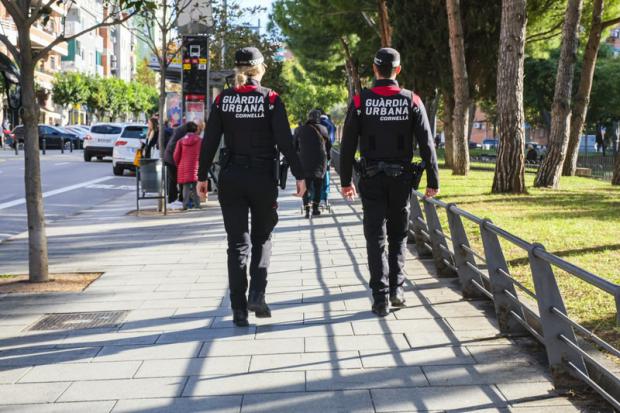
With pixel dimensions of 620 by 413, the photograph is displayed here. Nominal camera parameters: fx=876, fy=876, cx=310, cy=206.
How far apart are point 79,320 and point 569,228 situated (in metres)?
6.57

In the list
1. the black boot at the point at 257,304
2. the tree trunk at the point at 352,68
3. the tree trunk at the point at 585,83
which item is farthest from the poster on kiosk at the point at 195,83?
the tree trunk at the point at 352,68

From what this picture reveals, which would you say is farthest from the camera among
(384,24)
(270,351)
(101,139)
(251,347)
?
(101,139)

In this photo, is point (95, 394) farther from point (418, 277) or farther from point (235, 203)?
point (418, 277)

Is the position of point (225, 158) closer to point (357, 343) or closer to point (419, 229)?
point (357, 343)

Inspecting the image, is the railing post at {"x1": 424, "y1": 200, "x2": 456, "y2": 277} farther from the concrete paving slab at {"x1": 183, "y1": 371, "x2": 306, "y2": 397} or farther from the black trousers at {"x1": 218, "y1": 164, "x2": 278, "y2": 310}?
the concrete paving slab at {"x1": 183, "y1": 371, "x2": 306, "y2": 397}

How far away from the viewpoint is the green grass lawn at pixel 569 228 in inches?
257

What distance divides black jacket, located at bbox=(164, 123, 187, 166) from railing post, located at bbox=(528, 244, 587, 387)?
11513mm

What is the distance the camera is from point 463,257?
723 centimetres

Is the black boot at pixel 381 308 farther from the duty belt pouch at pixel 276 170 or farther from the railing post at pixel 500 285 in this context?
the duty belt pouch at pixel 276 170

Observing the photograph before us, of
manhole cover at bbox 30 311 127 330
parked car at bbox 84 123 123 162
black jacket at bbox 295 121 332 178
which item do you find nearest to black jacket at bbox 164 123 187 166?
black jacket at bbox 295 121 332 178

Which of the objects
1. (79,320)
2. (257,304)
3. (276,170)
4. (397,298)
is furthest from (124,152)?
(276,170)

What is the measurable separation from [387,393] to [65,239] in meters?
8.06

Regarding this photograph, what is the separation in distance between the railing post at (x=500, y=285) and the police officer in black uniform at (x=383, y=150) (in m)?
0.75

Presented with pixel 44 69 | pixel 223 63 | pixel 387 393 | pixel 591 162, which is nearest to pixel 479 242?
pixel 387 393
